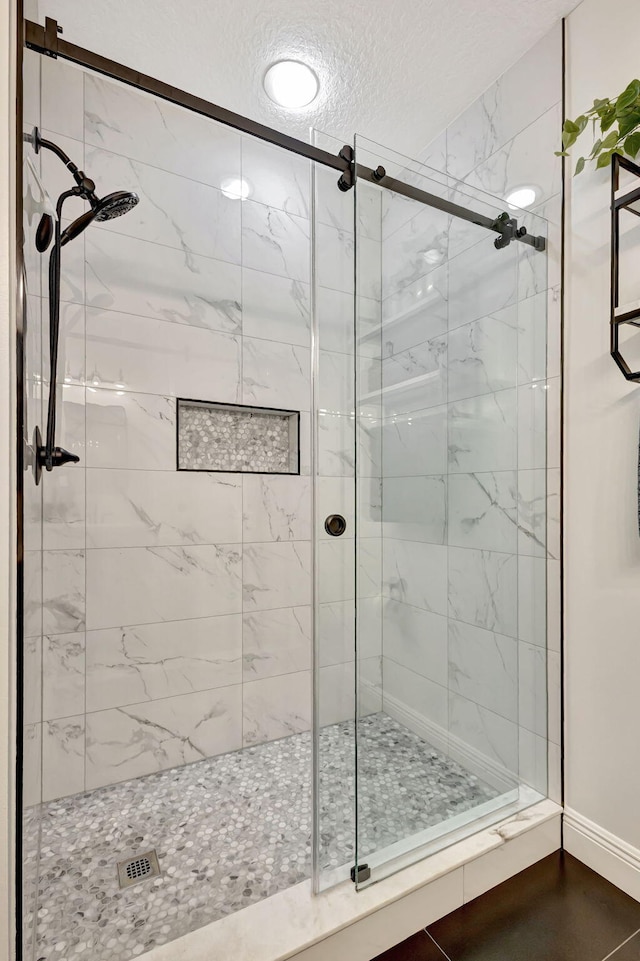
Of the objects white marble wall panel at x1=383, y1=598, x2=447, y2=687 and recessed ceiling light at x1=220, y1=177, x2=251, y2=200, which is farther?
recessed ceiling light at x1=220, y1=177, x2=251, y2=200

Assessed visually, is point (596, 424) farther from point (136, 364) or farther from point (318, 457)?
point (136, 364)

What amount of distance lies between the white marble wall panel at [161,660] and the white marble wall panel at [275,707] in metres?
0.12

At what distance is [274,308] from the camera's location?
2.06 metres

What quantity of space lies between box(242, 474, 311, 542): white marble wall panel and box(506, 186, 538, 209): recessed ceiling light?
1.32 m

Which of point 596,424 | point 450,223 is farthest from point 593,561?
point 450,223

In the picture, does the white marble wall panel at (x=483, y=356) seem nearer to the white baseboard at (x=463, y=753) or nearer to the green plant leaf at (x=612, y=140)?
the green plant leaf at (x=612, y=140)

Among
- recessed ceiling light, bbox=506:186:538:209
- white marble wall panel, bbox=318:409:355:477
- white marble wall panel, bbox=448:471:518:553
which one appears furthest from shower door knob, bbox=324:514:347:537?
recessed ceiling light, bbox=506:186:538:209

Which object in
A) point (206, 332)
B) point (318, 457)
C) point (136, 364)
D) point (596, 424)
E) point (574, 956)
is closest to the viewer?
point (574, 956)

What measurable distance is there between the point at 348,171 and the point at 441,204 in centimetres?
40

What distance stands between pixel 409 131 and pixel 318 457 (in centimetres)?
165

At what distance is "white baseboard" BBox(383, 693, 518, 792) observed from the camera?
146 centimetres

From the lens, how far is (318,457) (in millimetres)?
1199

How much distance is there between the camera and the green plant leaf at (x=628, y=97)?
108 cm

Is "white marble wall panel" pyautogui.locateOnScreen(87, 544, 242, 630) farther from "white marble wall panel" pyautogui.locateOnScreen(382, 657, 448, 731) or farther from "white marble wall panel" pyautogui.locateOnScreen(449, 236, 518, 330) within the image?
"white marble wall panel" pyautogui.locateOnScreen(449, 236, 518, 330)
